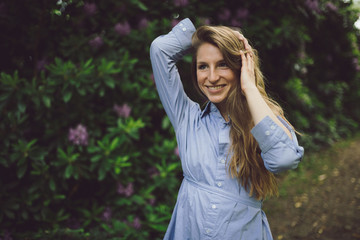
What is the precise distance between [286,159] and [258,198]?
0.33 m

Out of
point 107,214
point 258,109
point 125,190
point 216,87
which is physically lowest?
point 107,214

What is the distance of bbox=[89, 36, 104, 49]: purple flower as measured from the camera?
9.52ft

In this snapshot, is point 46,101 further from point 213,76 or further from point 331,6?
point 331,6

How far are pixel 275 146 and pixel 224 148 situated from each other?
0.30 metres

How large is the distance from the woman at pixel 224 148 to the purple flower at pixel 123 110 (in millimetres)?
1287

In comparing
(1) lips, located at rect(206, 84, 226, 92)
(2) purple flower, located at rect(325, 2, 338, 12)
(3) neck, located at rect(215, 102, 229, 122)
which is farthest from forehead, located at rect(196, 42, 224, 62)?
(2) purple flower, located at rect(325, 2, 338, 12)

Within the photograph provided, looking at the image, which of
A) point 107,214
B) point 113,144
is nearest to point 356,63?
point 113,144

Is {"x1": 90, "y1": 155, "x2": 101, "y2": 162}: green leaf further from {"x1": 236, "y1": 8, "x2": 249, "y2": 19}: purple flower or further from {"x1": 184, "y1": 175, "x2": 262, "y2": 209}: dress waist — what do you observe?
{"x1": 236, "y1": 8, "x2": 249, "y2": 19}: purple flower

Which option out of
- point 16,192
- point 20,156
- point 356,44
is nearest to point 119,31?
point 20,156

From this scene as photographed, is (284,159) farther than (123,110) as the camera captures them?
No

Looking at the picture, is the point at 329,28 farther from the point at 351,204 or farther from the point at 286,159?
the point at 286,159

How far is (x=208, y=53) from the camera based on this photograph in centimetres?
156

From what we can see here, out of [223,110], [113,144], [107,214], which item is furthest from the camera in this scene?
[107,214]

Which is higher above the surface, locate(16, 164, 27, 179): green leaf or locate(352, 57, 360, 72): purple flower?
locate(352, 57, 360, 72): purple flower
